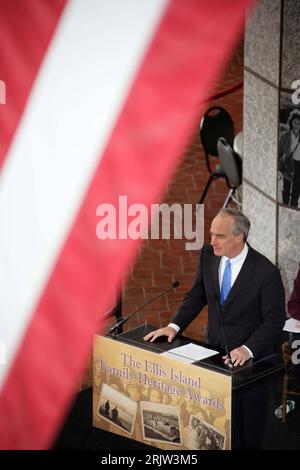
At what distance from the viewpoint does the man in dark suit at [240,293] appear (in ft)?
13.3

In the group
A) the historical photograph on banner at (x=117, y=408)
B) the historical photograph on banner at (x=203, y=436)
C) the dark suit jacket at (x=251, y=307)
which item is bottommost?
the historical photograph on banner at (x=203, y=436)

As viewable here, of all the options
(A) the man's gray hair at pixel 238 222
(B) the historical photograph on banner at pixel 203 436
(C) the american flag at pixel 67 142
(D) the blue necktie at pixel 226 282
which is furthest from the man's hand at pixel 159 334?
(C) the american flag at pixel 67 142

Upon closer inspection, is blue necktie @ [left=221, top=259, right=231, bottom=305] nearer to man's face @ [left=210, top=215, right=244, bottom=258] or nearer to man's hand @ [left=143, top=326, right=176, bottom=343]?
man's face @ [left=210, top=215, right=244, bottom=258]

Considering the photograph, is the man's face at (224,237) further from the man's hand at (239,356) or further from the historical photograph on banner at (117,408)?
the historical photograph on banner at (117,408)

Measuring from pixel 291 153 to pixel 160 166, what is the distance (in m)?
0.88

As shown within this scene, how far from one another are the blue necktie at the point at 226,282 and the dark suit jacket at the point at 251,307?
33 millimetres

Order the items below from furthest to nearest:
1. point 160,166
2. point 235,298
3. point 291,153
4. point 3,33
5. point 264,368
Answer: point 160,166, point 291,153, point 3,33, point 235,298, point 264,368

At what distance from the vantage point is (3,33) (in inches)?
193

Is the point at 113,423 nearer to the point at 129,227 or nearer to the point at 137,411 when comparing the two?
the point at 137,411

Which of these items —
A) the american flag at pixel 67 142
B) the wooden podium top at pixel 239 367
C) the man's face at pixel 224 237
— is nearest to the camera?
the wooden podium top at pixel 239 367

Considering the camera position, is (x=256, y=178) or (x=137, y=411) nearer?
(x=137, y=411)

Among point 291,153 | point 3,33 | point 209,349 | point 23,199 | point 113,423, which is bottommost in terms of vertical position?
point 113,423

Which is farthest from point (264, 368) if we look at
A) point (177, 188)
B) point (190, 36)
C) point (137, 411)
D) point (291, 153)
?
point (177, 188)

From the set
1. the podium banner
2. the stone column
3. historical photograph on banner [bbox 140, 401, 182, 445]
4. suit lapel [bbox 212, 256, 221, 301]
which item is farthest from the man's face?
the stone column
